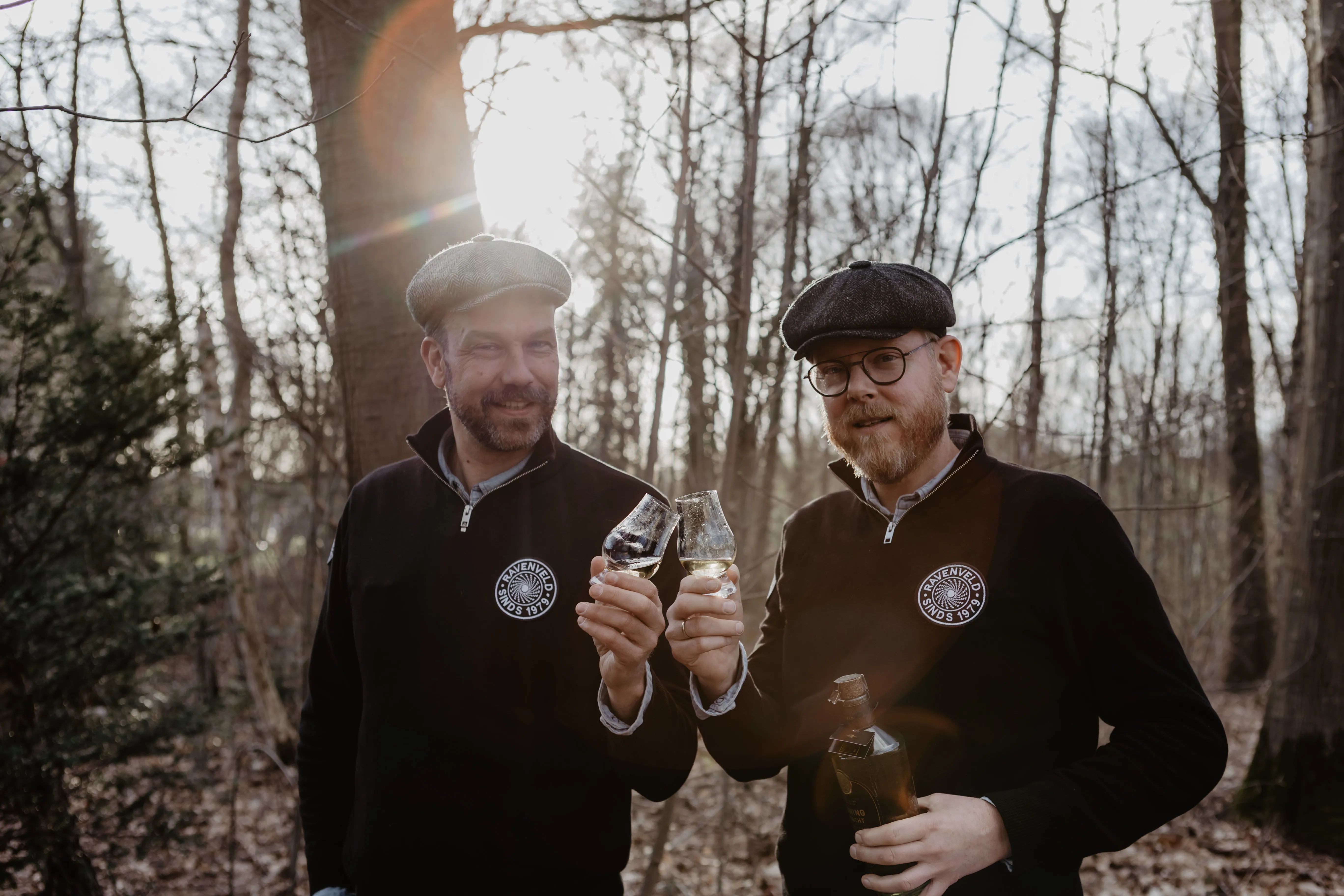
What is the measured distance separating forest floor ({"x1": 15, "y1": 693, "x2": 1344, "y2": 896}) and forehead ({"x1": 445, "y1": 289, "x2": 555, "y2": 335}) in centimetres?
193

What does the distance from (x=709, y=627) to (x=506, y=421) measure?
0.92 m

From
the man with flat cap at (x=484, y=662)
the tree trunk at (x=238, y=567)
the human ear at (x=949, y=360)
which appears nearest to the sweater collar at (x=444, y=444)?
the man with flat cap at (x=484, y=662)

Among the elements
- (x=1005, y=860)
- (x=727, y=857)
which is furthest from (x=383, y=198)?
(x=727, y=857)

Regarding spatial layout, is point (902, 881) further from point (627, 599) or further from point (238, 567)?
point (238, 567)

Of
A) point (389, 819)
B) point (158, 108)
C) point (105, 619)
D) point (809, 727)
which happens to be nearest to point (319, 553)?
point (105, 619)

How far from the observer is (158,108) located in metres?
8.44

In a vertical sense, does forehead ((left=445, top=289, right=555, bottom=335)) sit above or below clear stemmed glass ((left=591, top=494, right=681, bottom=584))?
above

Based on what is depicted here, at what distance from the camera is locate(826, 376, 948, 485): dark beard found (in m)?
2.02

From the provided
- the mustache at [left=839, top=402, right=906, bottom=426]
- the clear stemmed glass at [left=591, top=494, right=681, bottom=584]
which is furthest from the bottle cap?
the mustache at [left=839, top=402, right=906, bottom=426]

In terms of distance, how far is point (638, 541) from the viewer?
166 cm

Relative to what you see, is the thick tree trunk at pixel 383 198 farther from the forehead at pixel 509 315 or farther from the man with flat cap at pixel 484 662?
the forehead at pixel 509 315

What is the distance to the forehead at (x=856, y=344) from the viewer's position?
203cm

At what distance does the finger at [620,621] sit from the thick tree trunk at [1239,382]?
4.80 meters

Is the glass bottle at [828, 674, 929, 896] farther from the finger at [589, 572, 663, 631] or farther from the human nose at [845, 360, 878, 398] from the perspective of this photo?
the human nose at [845, 360, 878, 398]
